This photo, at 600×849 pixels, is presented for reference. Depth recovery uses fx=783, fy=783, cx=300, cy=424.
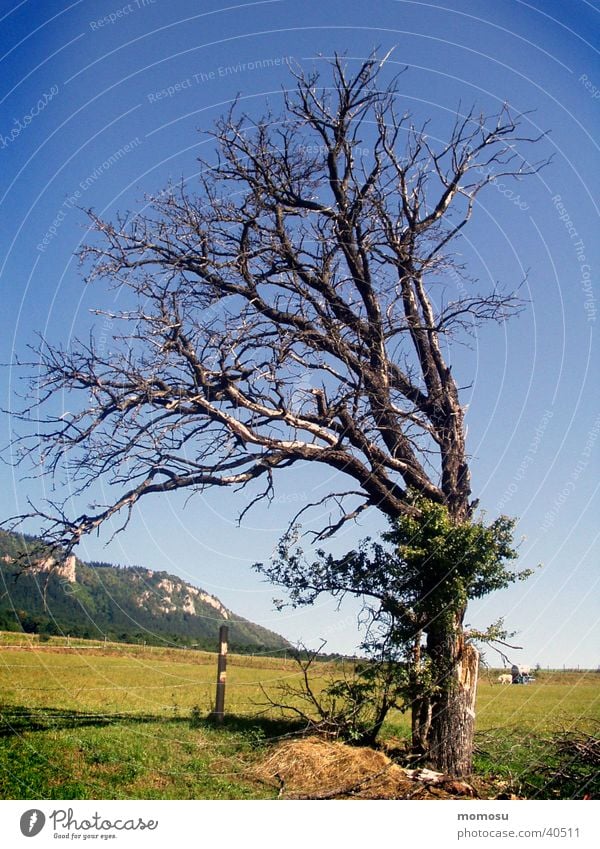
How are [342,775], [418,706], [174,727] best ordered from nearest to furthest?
[342,775]
[418,706]
[174,727]

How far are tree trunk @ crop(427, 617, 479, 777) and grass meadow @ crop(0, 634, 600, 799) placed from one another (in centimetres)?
50

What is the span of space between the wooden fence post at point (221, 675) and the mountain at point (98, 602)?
24 cm

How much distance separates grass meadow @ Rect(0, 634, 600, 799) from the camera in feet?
30.8

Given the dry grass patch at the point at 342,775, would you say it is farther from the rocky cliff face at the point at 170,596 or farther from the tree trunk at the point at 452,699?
the rocky cliff face at the point at 170,596

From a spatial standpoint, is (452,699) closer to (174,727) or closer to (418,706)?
(418,706)

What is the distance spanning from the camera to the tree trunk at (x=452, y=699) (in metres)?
12.2

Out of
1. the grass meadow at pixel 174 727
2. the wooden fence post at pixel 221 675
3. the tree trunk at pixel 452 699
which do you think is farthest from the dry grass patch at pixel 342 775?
the wooden fence post at pixel 221 675

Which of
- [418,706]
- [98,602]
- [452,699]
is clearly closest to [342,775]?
[418,706]

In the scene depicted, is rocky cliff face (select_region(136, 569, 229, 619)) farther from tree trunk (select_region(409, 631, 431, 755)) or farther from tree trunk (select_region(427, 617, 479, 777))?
tree trunk (select_region(427, 617, 479, 777))

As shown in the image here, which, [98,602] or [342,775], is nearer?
[342,775]

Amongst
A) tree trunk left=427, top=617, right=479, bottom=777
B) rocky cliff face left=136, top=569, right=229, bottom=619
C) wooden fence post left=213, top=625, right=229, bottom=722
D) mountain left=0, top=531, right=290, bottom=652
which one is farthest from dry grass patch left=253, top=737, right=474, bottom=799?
rocky cliff face left=136, top=569, right=229, bottom=619

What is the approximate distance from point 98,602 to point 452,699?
5.75 metres

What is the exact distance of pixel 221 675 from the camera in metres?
14.3
